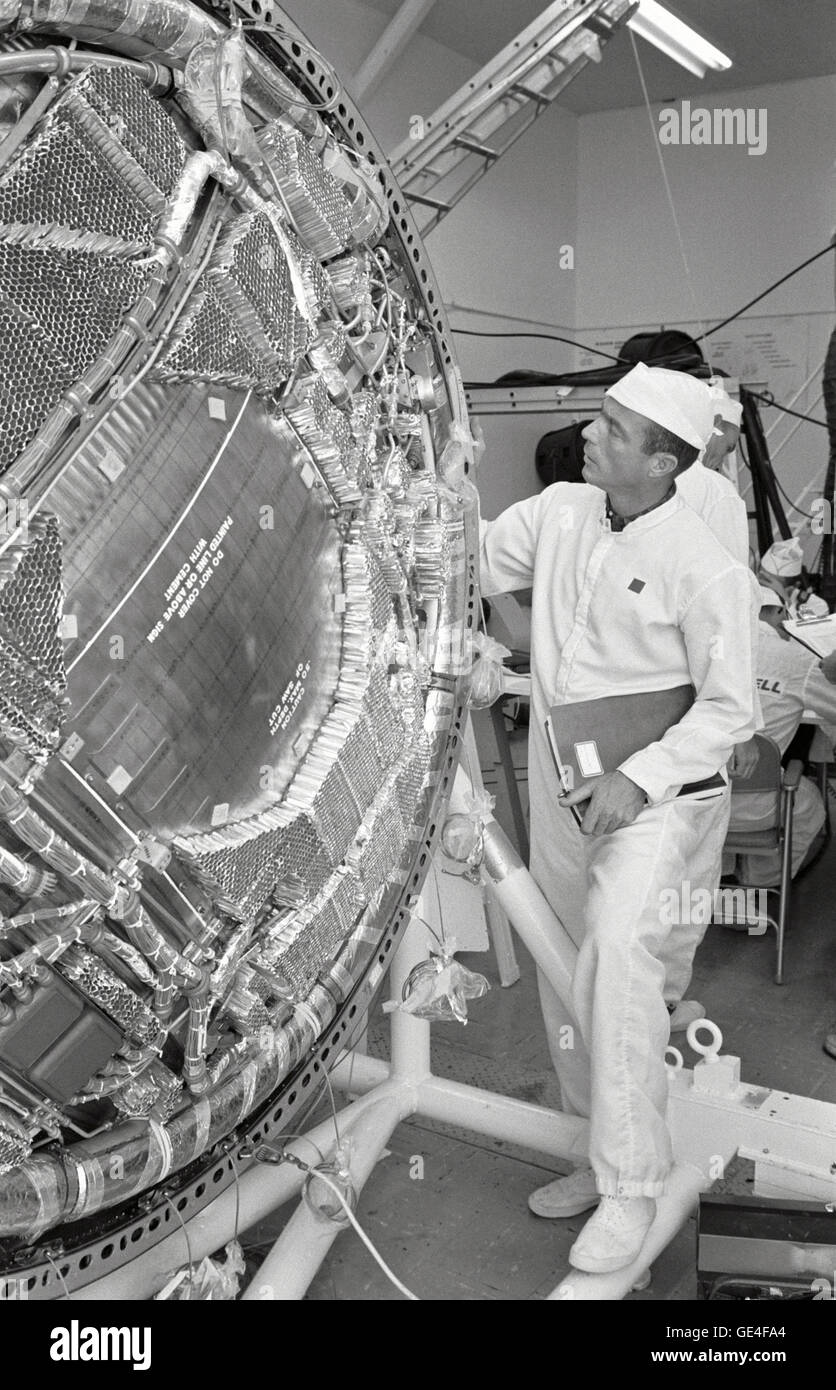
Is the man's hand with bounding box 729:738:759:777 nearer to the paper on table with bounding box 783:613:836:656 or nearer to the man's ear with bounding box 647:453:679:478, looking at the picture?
the paper on table with bounding box 783:613:836:656

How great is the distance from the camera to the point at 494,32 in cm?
770

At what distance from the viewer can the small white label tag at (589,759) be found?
2.25 m

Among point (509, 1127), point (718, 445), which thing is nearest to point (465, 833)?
point (509, 1127)

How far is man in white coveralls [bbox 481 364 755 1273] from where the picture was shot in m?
2.14

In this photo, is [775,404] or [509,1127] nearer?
[509,1127]

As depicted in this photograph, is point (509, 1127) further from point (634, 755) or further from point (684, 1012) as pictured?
point (684, 1012)

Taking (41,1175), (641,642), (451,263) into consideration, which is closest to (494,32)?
(451,263)

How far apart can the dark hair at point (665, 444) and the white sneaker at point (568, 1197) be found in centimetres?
137

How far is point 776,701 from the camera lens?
388 cm

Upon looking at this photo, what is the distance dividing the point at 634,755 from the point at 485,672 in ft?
1.24

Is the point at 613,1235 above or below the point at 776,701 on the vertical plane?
below

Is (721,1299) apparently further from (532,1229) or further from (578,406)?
(578,406)

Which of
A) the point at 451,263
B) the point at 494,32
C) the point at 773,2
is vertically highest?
the point at 773,2

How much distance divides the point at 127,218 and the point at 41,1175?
953 millimetres
